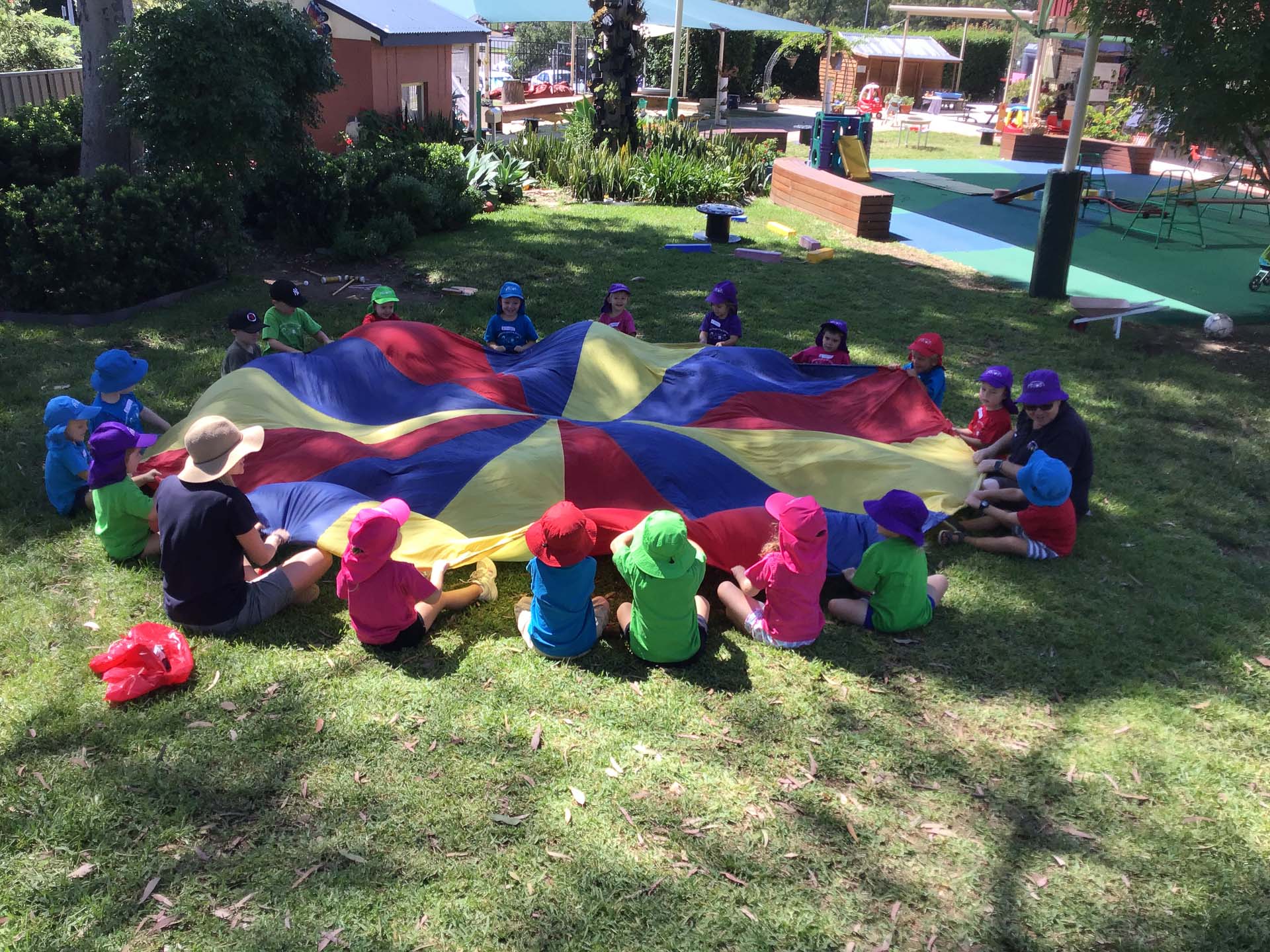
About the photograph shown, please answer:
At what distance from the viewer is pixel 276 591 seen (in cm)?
477

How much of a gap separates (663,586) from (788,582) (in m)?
0.70

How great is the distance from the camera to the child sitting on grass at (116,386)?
580cm

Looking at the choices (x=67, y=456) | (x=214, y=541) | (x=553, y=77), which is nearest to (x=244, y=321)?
(x=67, y=456)

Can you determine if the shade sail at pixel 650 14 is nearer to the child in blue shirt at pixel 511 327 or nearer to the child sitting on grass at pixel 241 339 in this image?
the child in blue shirt at pixel 511 327

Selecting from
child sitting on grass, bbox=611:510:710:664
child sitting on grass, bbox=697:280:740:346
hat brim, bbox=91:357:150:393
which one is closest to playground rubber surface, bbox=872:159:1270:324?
child sitting on grass, bbox=697:280:740:346

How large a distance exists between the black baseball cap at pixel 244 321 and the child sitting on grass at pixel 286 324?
0.25 meters

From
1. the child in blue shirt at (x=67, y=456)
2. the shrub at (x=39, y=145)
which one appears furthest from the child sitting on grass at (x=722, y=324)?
the shrub at (x=39, y=145)

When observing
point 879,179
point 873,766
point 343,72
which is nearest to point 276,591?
point 873,766

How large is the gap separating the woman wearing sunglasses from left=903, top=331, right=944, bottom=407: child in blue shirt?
3.56 ft

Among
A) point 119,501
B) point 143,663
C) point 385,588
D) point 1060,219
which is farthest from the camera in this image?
point 1060,219

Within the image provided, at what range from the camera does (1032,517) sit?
18.5 ft

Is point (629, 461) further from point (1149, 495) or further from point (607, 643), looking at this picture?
point (1149, 495)

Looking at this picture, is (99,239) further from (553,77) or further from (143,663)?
(553,77)

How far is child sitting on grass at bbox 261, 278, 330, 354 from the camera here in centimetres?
729
